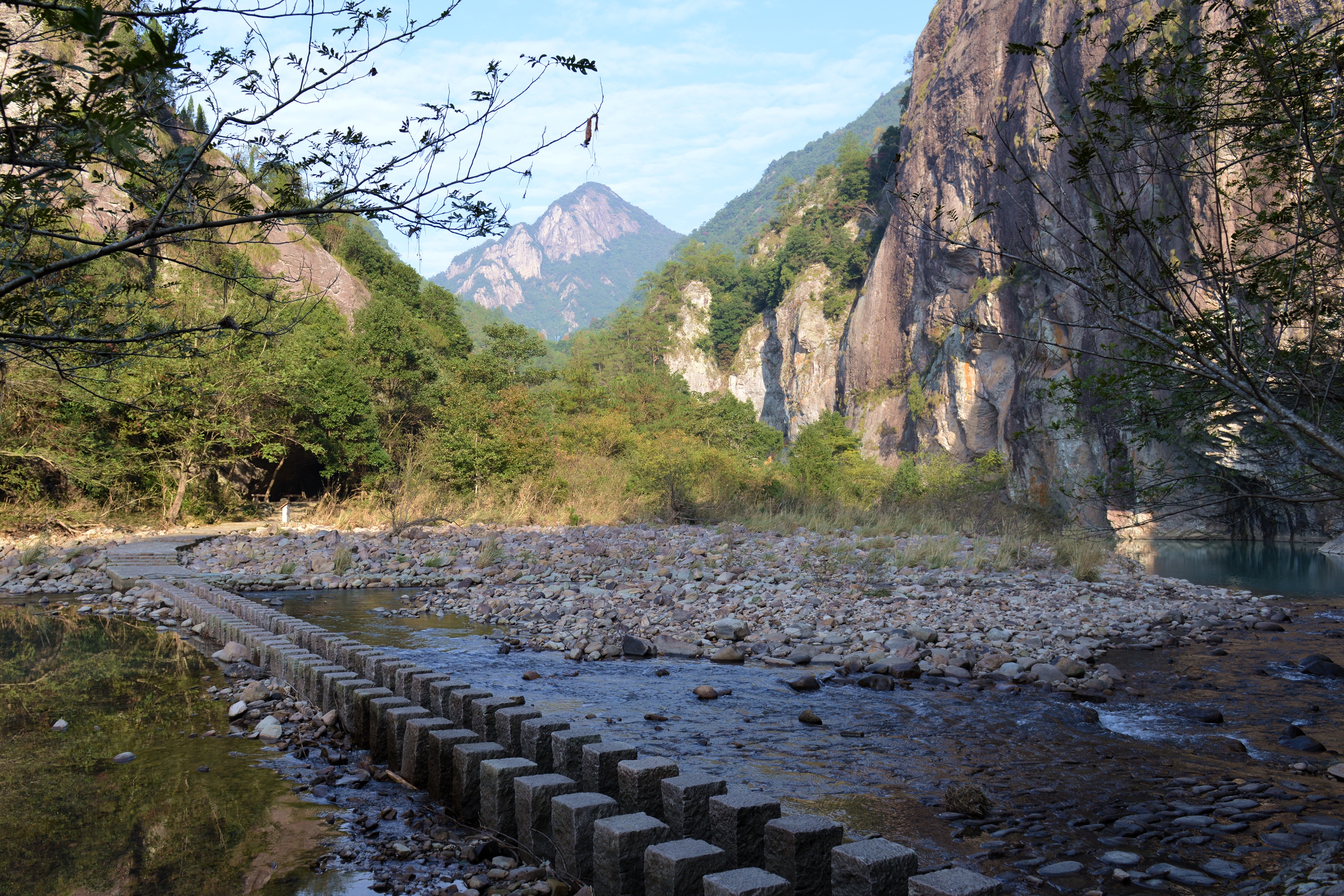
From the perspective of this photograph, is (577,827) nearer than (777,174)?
Yes

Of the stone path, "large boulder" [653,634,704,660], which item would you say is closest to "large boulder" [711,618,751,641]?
"large boulder" [653,634,704,660]

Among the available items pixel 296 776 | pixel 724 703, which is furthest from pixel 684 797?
pixel 724 703

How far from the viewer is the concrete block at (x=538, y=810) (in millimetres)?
2934

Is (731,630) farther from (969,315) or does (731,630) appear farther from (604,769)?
(969,315)

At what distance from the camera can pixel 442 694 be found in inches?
161

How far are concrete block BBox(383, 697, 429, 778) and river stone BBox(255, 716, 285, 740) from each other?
2.74 ft

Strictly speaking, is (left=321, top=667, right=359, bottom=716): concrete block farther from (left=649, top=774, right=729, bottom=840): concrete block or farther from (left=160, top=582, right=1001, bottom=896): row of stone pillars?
(left=649, top=774, right=729, bottom=840): concrete block

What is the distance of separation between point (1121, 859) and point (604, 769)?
2.12 meters

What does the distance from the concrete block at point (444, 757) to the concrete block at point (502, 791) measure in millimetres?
302

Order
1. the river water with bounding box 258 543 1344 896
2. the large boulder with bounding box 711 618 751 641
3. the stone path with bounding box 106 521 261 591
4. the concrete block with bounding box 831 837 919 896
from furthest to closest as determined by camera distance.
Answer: the stone path with bounding box 106 521 261 591 < the large boulder with bounding box 711 618 751 641 < the river water with bounding box 258 543 1344 896 < the concrete block with bounding box 831 837 919 896

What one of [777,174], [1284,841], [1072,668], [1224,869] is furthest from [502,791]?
[777,174]

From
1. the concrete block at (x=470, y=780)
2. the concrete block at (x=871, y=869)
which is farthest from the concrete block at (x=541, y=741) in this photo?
the concrete block at (x=871, y=869)

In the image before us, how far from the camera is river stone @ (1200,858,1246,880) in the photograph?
3.12 metres

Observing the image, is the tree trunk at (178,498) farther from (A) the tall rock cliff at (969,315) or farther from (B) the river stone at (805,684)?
(A) the tall rock cliff at (969,315)
